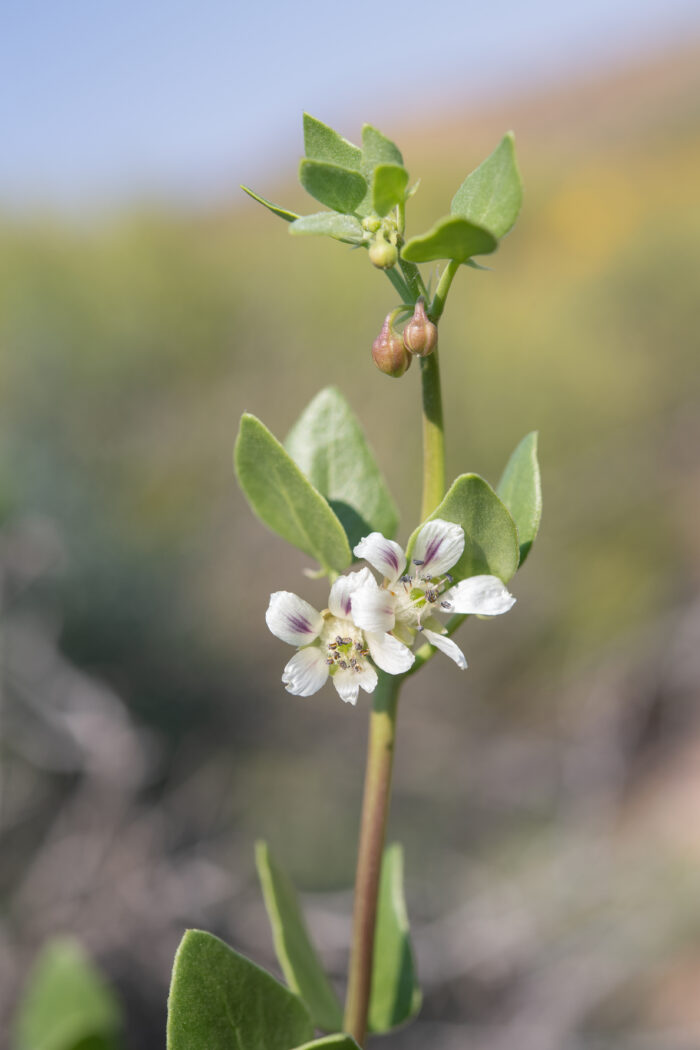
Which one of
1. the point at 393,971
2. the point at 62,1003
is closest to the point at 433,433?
the point at 393,971

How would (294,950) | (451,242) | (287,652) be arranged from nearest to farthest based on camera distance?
(451,242)
(294,950)
(287,652)

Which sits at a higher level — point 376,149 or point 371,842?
point 376,149

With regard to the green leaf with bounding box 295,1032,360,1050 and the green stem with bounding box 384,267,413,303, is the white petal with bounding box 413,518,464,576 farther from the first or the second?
the green leaf with bounding box 295,1032,360,1050

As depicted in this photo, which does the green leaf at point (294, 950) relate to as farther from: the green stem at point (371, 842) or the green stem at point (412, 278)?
the green stem at point (412, 278)

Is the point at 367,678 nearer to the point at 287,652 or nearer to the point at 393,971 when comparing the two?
the point at 393,971

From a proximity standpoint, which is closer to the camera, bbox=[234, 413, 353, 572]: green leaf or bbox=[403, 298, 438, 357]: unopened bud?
bbox=[403, 298, 438, 357]: unopened bud

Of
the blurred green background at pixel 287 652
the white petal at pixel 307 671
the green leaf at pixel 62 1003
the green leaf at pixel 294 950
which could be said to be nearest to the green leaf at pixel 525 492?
the white petal at pixel 307 671

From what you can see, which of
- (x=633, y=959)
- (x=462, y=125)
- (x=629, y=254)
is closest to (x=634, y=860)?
(x=633, y=959)

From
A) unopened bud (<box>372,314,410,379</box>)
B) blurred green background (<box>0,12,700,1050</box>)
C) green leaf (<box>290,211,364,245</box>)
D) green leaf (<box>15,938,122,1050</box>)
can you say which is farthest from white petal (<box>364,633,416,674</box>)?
blurred green background (<box>0,12,700,1050</box>)
